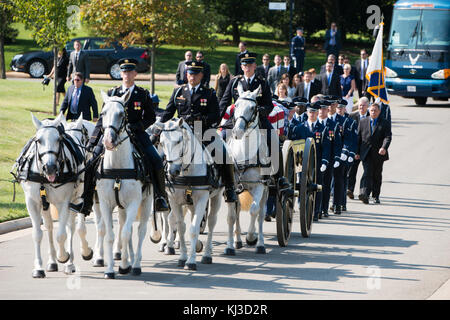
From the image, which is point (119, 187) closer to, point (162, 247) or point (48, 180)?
point (48, 180)

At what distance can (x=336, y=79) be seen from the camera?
23.1 m

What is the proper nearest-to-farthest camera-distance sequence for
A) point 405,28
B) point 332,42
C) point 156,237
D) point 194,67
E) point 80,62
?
point 194,67 → point 156,237 → point 80,62 → point 405,28 → point 332,42

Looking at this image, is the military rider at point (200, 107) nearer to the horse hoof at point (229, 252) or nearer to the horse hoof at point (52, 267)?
the horse hoof at point (229, 252)

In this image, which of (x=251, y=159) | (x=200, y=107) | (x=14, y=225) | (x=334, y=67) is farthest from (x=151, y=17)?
(x=200, y=107)

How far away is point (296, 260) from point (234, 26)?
4131cm

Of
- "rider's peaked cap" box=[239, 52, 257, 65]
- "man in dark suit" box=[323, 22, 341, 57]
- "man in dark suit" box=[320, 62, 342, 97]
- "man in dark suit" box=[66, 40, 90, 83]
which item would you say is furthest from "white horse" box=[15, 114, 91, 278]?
"man in dark suit" box=[323, 22, 341, 57]

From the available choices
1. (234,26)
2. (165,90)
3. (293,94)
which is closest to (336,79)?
(293,94)

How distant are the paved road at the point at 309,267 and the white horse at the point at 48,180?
1.24 feet

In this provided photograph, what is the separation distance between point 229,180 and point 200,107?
1079 millimetres

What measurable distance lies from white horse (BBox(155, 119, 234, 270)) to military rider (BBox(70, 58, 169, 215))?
0.65 ft

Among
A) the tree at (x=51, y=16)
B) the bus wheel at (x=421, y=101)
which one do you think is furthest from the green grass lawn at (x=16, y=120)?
the bus wheel at (x=421, y=101)

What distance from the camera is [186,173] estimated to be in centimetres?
1105

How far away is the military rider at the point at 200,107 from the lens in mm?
11602
